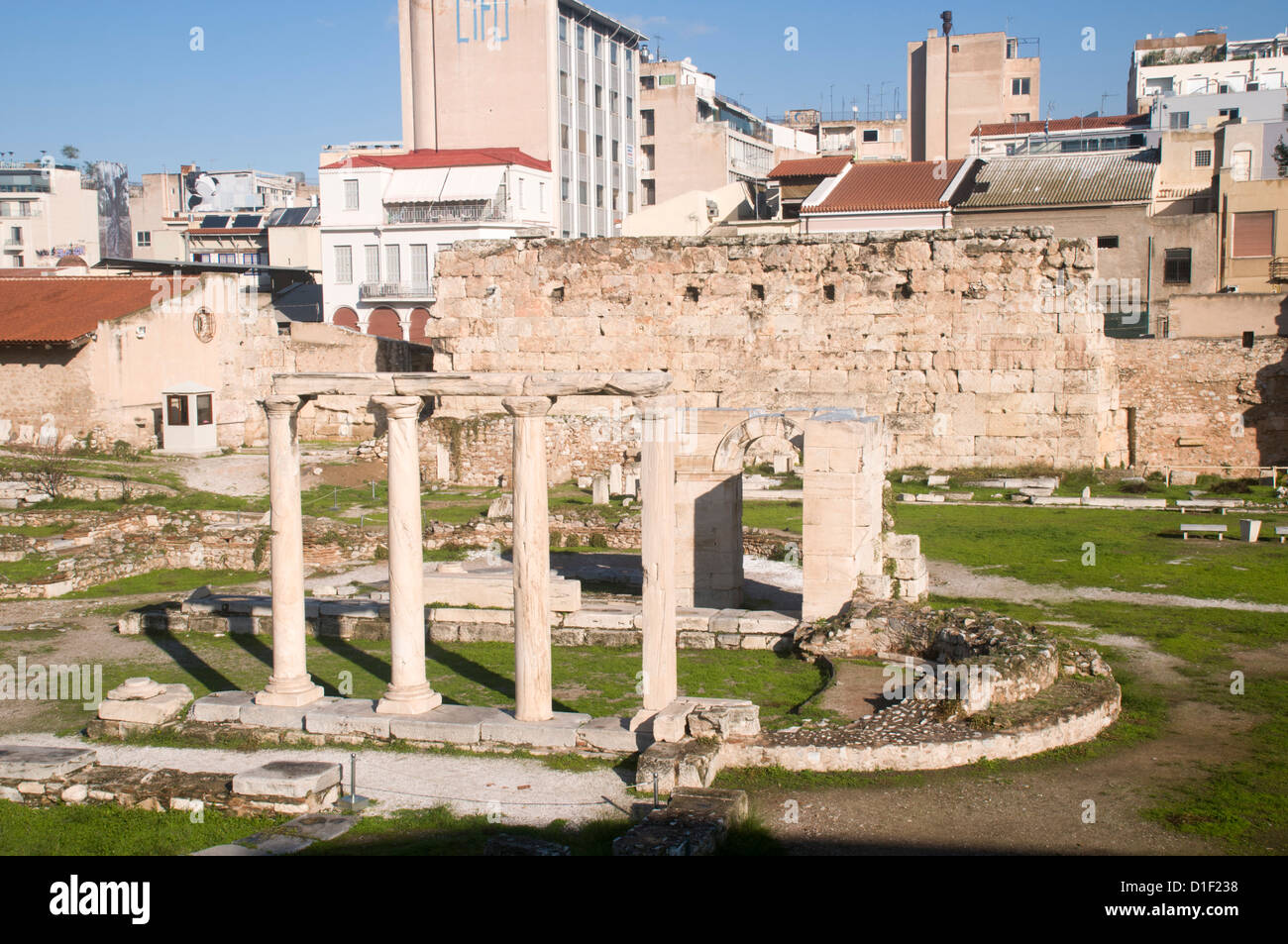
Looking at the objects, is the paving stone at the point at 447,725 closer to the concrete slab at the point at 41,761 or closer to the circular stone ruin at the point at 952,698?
the circular stone ruin at the point at 952,698

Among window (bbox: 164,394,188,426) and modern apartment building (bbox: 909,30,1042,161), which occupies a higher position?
modern apartment building (bbox: 909,30,1042,161)

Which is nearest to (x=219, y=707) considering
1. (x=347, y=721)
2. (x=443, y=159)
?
(x=347, y=721)

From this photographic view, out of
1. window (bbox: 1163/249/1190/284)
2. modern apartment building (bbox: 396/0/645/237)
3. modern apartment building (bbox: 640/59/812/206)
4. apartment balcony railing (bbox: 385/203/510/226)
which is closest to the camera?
window (bbox: 1163/249/1190/284)

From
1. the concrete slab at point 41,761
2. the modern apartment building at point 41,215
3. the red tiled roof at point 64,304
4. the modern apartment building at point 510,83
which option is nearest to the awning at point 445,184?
the modern apartment building at point 510,83

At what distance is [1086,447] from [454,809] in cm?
2184

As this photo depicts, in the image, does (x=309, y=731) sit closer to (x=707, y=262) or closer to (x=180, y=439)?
(x=707, y=262)

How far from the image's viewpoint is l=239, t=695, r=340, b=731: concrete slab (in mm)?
12312

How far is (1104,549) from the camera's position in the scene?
2091 cm

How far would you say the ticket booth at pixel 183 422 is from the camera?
33.1 m

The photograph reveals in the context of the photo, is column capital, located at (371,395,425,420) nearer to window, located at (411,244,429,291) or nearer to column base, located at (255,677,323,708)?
column base, located at (255,677,323,708)

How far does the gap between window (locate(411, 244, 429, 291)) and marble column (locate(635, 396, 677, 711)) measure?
39.2m

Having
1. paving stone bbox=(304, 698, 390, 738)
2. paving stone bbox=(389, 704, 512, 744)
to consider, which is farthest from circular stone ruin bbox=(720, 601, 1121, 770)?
paving stone bbox=(304, 698, 390, 738)
